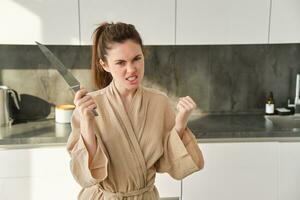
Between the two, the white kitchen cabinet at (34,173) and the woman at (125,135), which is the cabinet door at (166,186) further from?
the woman at (125,135)

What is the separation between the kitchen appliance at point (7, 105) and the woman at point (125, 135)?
118 centimetres

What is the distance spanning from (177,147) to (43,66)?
5.26 feet

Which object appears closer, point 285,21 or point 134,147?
point 134,147

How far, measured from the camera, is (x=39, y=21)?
244 centimetres

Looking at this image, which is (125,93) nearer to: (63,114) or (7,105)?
(63,114)

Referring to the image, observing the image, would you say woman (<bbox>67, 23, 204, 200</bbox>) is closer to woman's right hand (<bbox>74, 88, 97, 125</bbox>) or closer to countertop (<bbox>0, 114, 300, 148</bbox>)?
woman's right hand (<bbox>74, 88, 97, 125</bbox>)

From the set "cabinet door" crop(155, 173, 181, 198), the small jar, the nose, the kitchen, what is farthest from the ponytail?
the small jar

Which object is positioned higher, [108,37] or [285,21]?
[285,21]

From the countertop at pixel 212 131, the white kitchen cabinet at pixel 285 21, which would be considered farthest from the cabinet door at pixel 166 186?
the white kitchen cabinet at pixel 285 21

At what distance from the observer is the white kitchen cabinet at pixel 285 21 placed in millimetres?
2564

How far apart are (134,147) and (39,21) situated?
1.23 meters

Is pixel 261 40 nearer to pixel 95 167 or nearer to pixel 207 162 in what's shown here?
pixel 207 162

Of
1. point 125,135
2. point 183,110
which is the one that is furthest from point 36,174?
point 183,110

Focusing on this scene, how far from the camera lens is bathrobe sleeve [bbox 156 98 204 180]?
1.55 metres
